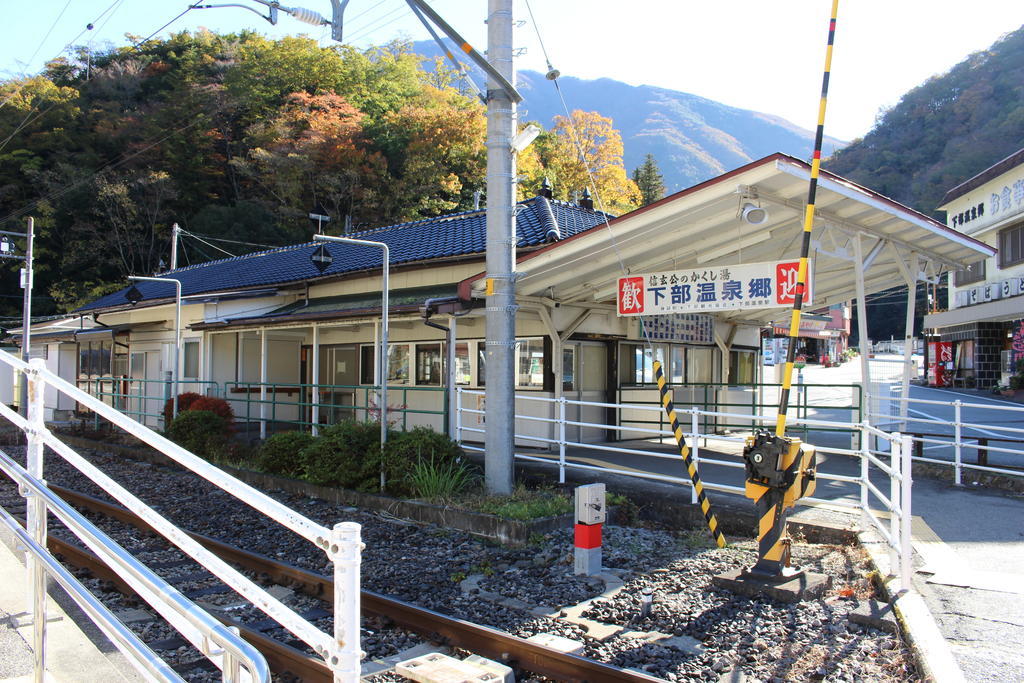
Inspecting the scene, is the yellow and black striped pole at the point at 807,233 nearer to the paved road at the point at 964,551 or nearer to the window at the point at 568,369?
the paved road at the point at 964,551

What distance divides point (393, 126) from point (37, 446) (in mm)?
36088

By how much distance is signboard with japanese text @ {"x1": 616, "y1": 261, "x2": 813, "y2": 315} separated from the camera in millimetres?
8578

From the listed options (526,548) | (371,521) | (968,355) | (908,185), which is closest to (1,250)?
(371,521)

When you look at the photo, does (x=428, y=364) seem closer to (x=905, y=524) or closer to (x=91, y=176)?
(x=905, y=524)

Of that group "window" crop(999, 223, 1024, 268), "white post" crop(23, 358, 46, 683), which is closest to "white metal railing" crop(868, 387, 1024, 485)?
"white post" crop(23, 358, 46, 683)

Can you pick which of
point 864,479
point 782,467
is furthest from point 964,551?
point 782,467

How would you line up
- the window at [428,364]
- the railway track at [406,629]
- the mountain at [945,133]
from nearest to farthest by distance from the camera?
the railway track at [406,629], the window at [428,364], the mountain at [945,133]

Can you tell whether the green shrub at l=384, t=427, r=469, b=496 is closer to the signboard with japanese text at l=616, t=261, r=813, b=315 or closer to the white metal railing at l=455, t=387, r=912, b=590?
the white metal railing at l=455, t=387, r=912, b=590

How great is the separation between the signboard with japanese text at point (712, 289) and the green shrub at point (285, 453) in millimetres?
5650

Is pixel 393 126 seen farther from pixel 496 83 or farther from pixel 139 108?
pixel 496 83

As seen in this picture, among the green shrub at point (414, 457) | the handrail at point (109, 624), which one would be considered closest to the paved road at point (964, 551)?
the green shrub at point (414, 457)

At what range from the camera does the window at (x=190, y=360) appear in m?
18.8

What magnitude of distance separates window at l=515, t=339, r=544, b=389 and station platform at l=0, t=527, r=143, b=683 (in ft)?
30.5

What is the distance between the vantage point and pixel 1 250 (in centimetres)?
1850
